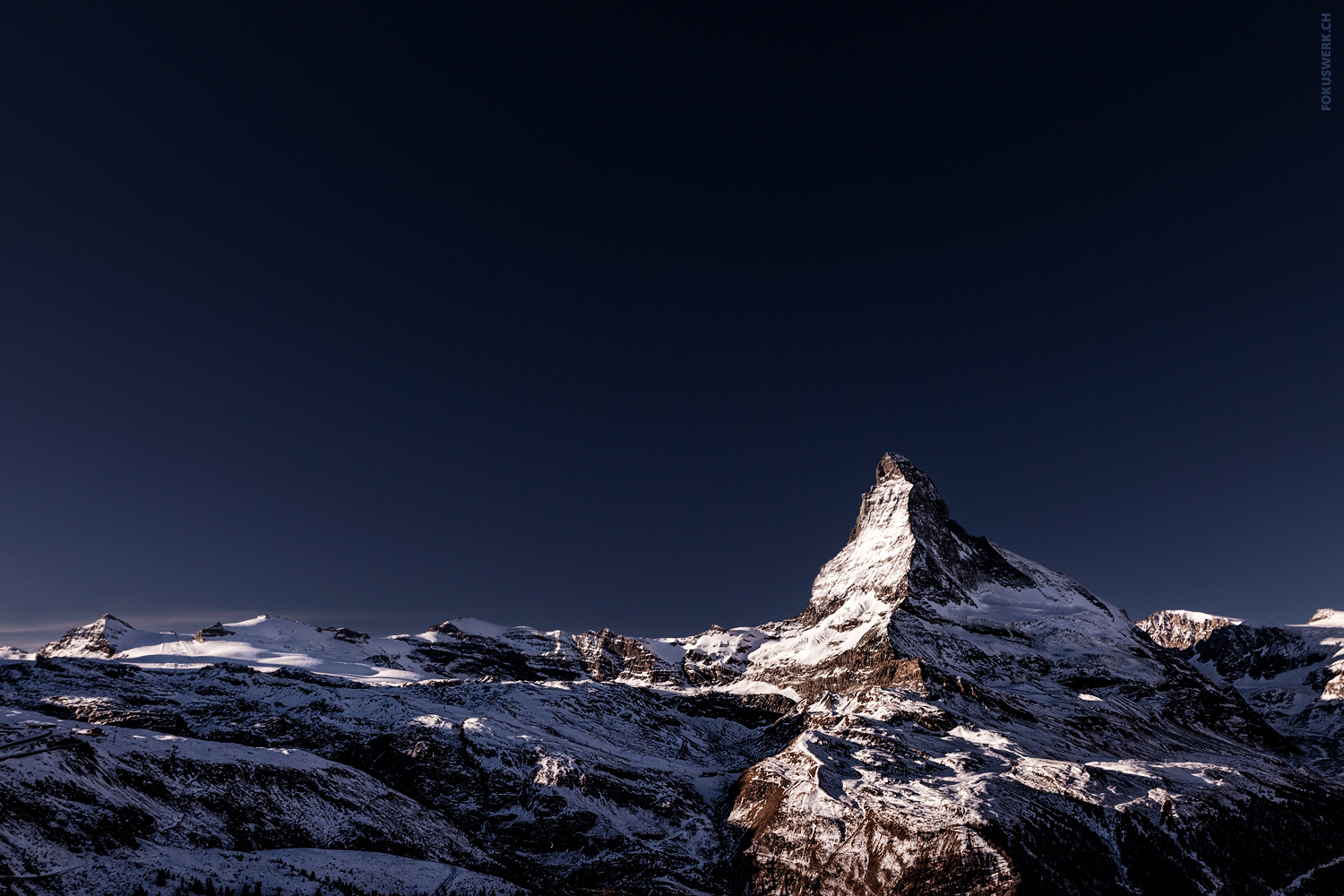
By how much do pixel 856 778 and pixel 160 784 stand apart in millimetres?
127645

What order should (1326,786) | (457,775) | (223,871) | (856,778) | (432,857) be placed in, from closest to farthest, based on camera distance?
(223,871)
(432,857)
(856,778)
(457,775)
(1326,786)

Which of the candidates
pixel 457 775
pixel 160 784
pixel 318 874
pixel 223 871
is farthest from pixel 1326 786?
pixel 160 784

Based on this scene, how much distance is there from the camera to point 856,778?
158m

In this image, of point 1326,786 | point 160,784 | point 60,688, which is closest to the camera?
point 160,784

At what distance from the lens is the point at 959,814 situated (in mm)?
132625

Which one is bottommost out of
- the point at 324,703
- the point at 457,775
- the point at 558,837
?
the point at 558,837

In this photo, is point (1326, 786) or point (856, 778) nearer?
point (856, 778)

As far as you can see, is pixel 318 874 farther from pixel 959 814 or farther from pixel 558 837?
pixel 959 814

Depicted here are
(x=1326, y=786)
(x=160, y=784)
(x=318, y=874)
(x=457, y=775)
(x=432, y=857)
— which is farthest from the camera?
(x=1326, y=786)

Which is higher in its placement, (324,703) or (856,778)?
(324,703)

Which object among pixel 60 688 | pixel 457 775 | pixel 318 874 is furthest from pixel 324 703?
pixel 318 874

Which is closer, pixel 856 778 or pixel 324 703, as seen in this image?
pixel 856 778

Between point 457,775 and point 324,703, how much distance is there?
5200cm

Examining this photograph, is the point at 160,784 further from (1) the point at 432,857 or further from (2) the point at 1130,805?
(2) the point at 1130,805
